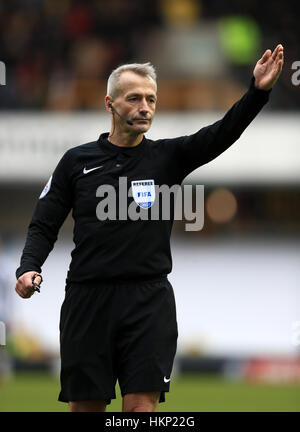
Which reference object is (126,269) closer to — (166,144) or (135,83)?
(166,144)

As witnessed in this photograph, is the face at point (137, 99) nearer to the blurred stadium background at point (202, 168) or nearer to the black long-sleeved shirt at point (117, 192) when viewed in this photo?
the black long-sleeved shirt at point (117, 192)

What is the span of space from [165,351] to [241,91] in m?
12.4

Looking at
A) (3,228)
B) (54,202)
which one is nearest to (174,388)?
(3,228)

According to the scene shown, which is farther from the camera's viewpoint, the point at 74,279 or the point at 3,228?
the point at 3,228

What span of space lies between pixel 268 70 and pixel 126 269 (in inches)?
45.0

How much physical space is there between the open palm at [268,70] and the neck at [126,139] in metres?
0.71

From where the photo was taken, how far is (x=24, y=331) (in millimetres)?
18953

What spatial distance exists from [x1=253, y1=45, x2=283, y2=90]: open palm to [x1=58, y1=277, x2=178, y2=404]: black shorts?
42.2 inches

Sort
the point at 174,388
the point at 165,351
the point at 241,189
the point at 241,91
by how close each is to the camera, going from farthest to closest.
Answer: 1. the point at 241,189
2. the point at 241,91
3. the point at 174,388
4. the point at 165,351

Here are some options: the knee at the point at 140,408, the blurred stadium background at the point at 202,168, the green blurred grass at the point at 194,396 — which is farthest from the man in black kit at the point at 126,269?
the blurred stadium background at the point at 202,168

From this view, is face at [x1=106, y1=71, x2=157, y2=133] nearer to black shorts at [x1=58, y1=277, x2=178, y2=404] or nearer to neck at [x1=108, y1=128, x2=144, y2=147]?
neck at [x1=108, y1=128, x2=144, y2=147]

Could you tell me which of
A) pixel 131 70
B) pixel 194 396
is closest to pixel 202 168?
pixel 194 396

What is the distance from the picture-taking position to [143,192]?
543cm

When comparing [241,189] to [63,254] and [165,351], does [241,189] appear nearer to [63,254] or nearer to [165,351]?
[63,254]
